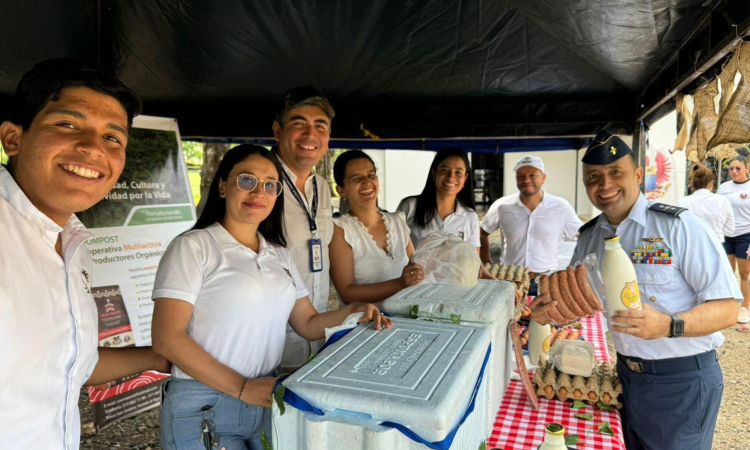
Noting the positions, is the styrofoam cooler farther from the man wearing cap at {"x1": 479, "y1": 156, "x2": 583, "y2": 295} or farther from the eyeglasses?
the man wearing cap at {"x1": 479, "y1": 156, "x2": 583, "y2": 295}

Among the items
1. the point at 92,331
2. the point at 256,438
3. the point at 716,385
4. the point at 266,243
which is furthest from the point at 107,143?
the point at 716,385

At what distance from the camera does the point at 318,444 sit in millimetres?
908

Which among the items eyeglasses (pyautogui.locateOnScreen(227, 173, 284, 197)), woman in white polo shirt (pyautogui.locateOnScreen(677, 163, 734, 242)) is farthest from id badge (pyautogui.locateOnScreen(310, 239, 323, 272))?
woman in white polo shirt (pyautogui.locateOnScreen(677, 163, 734, 242))

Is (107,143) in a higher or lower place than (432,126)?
lower

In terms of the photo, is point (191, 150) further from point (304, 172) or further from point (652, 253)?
point (652, 253)

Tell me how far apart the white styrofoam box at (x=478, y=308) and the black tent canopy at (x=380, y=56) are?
1478 millimetres

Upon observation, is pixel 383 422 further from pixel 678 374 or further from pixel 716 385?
pixel 716 385

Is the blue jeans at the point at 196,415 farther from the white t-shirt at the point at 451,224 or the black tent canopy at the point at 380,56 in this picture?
the white t-shirt at the point at 451,224

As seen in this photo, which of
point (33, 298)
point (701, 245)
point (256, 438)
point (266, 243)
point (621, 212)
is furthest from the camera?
point (621, 212)

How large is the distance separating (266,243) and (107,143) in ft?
2.43

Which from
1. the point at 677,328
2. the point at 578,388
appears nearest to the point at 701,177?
the point at 677,328

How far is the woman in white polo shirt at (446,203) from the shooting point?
3.79 metres

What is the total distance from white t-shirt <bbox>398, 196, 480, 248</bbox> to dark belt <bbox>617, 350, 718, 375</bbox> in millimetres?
1861

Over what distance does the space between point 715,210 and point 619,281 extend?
6771 mm
